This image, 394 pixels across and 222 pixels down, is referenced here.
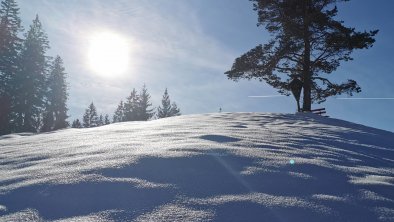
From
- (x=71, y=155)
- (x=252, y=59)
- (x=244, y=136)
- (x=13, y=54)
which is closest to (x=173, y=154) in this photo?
(x=71, y=155)

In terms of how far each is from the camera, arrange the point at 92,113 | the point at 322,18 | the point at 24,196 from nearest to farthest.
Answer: the point at 24,196 → the point at 322,18 → the point at 92,113

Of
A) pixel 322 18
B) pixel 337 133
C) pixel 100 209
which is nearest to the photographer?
pixel 100 209

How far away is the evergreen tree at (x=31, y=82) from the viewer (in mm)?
31500

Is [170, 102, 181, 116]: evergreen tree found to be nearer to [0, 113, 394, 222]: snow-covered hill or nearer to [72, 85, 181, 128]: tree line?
[72, 85, 181, 128]: tree line

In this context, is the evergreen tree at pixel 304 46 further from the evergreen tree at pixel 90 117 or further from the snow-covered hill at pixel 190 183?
the evergreen tree at pixel 90 117

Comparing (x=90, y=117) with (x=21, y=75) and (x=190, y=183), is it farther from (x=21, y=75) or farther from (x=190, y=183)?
(x=190, y=183)

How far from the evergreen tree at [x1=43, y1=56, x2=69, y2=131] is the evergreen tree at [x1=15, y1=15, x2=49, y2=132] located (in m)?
3.99

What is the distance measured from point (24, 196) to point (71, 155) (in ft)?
4.86

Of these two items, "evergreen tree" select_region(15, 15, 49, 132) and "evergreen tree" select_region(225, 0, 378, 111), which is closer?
"evergreen tree" select_region(225, 0, 378, 111)

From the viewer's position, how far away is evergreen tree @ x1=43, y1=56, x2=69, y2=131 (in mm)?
38963

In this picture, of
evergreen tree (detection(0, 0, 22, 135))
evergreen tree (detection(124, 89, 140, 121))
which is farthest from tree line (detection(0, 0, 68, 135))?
evergreen tree (detection(124, 89, 140, 121))

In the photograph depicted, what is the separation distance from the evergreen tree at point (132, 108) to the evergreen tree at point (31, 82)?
21493 millimetres

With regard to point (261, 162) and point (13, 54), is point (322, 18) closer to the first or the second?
point (261, 162)

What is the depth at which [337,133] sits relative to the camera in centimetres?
812
